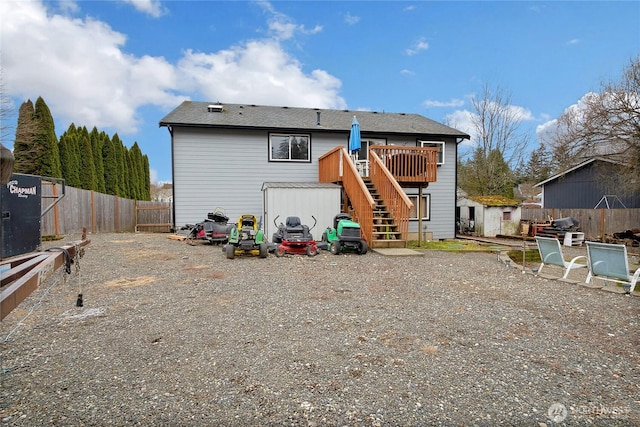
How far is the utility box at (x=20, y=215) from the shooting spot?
6930mm

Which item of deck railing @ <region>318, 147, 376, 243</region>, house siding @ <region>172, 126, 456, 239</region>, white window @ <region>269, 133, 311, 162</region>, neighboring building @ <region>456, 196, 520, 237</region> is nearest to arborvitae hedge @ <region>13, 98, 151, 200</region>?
house siding @ <region>172, 126, 456, 239</region>

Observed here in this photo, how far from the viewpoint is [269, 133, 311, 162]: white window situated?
14.6 metres

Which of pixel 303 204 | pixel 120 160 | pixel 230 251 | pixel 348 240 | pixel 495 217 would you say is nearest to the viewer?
pixel 230 251

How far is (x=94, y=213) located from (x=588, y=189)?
2657 centimetres

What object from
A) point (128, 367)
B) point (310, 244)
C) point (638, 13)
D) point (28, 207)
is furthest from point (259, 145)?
point (638, 13)

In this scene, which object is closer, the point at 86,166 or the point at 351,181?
the point at 351,181

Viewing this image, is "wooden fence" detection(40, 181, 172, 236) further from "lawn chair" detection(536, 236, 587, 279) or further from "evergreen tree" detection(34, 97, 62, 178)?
"lawn chair" detection(536, 236, 587, 279)

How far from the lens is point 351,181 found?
37.8 ft

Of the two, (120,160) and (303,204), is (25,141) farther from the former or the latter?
(303,204)

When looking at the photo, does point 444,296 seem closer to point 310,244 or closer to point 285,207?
point 310,244

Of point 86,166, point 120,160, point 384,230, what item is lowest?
point 384,230

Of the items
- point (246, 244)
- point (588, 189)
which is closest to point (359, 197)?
point (246, 244)

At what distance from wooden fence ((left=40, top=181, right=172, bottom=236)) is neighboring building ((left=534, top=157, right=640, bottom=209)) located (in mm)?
23096

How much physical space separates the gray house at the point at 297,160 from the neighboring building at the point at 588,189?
900 centimetres
